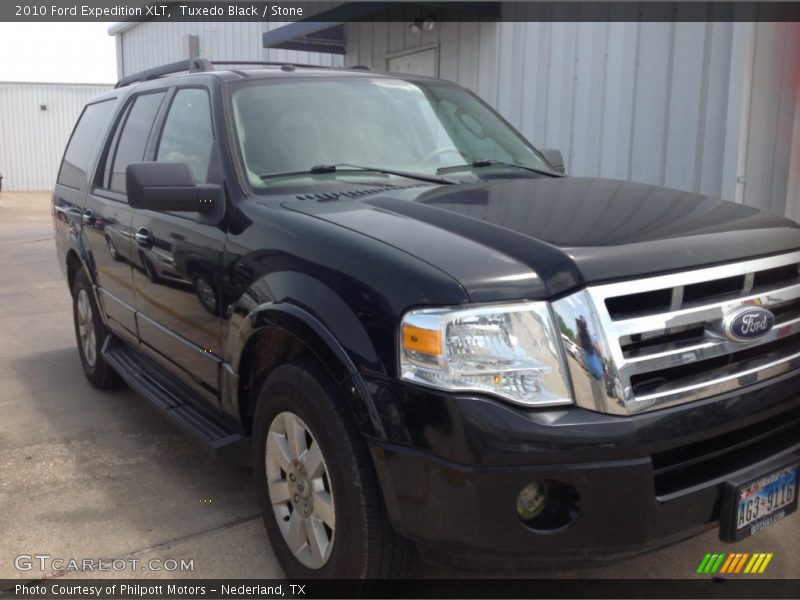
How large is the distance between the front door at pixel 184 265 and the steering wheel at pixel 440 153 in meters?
0.94

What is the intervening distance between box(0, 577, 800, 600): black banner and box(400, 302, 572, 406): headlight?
1.03 m

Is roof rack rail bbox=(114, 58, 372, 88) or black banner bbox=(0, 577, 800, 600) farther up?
roof rack rail bbox=(114, 58, 372, 88)

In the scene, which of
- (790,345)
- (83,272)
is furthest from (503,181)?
(83,272)

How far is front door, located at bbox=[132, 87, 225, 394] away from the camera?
127 inches

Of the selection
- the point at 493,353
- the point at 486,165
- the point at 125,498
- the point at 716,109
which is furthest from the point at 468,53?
the point at 493,353

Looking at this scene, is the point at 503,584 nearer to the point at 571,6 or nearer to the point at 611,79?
the point at 611,79

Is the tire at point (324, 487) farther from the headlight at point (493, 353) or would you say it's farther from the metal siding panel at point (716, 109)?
the metal siding panel at point (716, 109)

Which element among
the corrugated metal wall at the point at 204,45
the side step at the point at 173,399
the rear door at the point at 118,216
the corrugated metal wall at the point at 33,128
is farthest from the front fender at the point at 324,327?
the corrugated metal wall at the point at 33,128

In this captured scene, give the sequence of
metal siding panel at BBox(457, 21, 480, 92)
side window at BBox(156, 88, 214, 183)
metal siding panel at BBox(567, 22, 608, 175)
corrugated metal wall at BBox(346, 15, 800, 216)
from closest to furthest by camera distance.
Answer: side window at BBox(156, 88, 214, 183) < corrugated metal wall at BBox(346, 15, 800, 216) < metal siding panel at BBox(567, 22, 608, 175) < metal siding panel at BBox(457, 21, 480, 92)

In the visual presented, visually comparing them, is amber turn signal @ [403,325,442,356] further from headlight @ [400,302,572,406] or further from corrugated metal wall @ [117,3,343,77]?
corrugated metal wall @ [117,3,343,77]

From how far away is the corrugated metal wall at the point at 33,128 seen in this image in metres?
27.0

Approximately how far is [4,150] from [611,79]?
84.0 feet

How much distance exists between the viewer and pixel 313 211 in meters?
2.82

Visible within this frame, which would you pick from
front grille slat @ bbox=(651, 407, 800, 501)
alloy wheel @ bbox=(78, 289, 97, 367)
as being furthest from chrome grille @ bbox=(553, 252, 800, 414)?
alloy wheel @ bbox=(78, 289, 97, 367)
